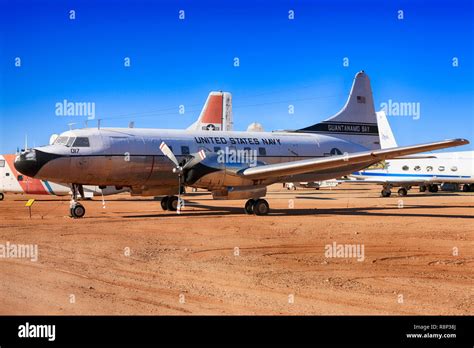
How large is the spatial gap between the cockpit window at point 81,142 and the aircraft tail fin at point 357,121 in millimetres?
11948

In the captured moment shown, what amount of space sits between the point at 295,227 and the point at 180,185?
263 inches

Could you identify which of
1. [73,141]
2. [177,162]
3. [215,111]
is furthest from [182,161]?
[215,111]

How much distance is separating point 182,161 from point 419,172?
2904 centimetres

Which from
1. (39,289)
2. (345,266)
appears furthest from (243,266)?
(39,289)

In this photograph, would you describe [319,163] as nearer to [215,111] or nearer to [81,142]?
[81,142]

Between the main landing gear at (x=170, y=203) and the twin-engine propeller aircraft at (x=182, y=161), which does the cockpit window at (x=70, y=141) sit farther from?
the main landing gear at (x=170, y=203)

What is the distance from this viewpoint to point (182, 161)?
23.4 meters

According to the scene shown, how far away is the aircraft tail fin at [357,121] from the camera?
96.0 ft
